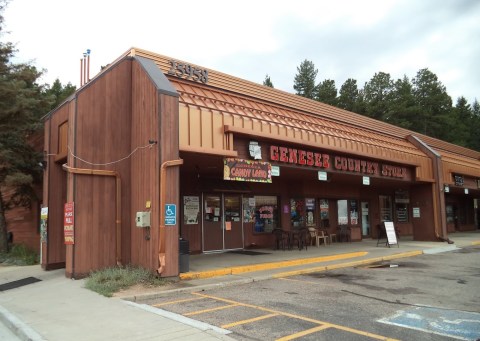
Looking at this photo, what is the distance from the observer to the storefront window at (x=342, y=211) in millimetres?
21984

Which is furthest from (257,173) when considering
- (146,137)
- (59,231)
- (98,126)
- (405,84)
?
(405,84)

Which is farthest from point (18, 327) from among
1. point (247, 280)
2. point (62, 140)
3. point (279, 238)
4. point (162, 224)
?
point (279, 238)

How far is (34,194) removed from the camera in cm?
1764

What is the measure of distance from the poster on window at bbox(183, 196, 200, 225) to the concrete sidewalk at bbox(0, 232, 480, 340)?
4.85 feet

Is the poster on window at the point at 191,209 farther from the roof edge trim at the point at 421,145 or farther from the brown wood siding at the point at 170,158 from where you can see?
the roof edge trim at the point at 421,145

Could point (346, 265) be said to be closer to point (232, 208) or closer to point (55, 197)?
point (232, 208)

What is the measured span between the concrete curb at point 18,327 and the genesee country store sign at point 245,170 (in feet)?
21.0

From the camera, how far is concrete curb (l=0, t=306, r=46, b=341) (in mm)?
6055

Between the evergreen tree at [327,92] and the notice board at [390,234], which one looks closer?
the notice board at [390,234]

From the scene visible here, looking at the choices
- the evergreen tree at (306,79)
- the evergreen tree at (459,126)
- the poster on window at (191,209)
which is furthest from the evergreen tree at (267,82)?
the poster on window at (191,209)

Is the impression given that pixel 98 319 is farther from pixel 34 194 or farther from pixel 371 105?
pixel 371 105

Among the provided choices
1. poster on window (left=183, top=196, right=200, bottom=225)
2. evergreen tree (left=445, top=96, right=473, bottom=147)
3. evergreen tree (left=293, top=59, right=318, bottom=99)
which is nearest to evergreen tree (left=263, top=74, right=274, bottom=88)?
evergreen tree (left=293, top=59, right=318, bottom=99)

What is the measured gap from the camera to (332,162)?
1653 centimetres

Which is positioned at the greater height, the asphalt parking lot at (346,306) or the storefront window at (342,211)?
the storefront window at (342,211)
